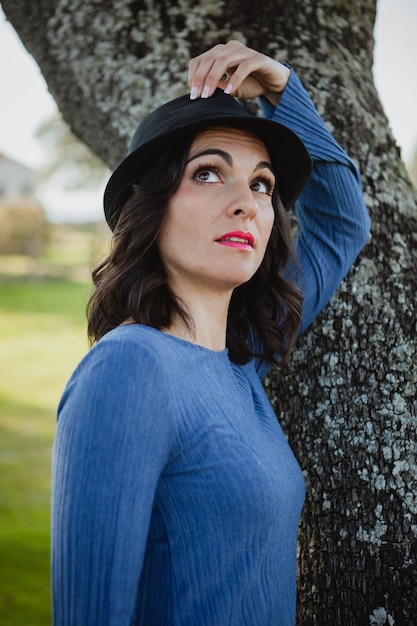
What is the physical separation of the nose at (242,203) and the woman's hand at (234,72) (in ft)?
0.93

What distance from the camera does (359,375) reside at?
198cm

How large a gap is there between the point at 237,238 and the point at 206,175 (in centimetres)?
20

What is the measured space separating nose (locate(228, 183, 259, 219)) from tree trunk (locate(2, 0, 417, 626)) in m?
0.64

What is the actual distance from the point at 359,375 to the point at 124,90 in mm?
1490

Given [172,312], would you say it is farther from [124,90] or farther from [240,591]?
[124,90]

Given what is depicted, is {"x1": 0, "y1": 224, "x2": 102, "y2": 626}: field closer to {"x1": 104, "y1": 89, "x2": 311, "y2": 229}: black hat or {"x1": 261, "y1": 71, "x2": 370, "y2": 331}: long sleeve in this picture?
{"x1": 104, "y1": 89, "x2": 311, "y2": 229}: black hat

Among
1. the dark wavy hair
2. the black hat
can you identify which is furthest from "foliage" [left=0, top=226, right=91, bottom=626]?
the black hat

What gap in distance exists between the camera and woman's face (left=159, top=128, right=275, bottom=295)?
1.59 m

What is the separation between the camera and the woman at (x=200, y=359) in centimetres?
120

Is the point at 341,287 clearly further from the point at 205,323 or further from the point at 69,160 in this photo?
the point at 69,160

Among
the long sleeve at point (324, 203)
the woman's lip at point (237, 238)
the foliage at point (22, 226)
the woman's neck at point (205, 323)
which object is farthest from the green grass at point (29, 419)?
the foliage at point (22, 226)

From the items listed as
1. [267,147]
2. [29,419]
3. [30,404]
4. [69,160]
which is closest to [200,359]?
[267,147]

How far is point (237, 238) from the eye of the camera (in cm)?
160

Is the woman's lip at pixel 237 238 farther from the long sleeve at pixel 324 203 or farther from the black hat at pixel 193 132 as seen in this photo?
the long sleeve at pixel 324 203
